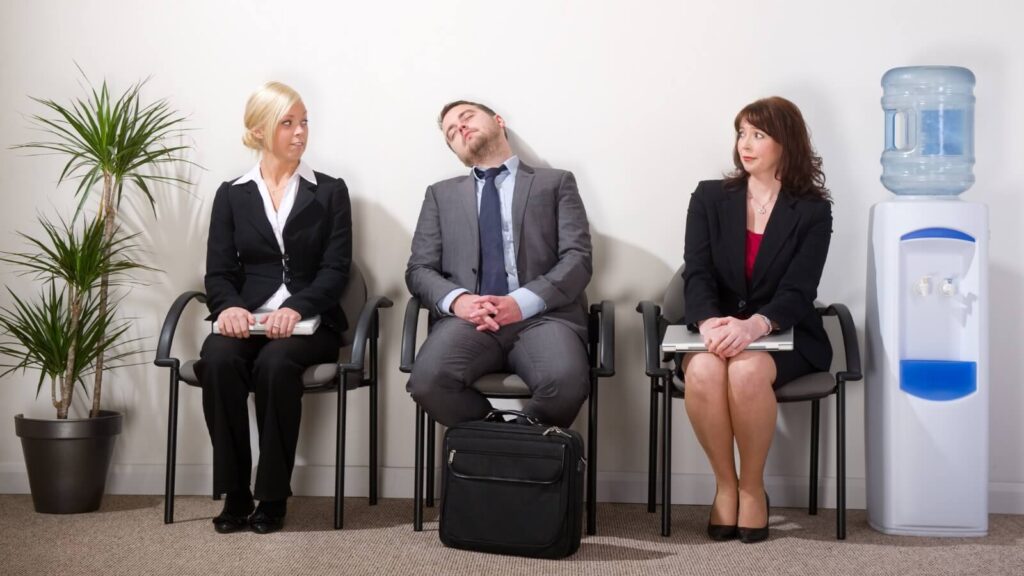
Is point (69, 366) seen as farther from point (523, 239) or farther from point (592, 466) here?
point (592, 466)

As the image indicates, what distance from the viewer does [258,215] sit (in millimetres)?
3609

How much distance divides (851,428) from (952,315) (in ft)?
2.18

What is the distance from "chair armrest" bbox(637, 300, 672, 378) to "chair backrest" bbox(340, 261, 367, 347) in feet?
3.27

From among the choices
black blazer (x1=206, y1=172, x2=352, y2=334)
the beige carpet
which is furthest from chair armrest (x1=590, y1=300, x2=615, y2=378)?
black blazer (x1=206, y1=172, x2=352, y2=334)

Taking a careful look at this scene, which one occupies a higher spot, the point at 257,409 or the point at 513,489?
the point at 257,409

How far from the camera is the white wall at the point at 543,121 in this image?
12.2 ft

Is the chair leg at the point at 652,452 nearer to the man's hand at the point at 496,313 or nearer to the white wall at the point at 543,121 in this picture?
the white wall at the point at 543,121

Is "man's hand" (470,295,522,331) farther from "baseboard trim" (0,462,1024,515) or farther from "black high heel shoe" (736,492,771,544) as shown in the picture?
"black high heel shoe" (736,492,771,544)

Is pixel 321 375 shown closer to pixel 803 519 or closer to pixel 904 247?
pixel 803 519

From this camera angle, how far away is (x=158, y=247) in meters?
3.95

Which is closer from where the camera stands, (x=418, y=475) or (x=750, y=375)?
(x=750, y=375)

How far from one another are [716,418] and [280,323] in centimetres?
142

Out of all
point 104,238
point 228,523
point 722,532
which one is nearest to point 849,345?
point 722,532

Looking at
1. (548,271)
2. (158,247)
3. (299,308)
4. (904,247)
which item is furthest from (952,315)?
(158,247)
